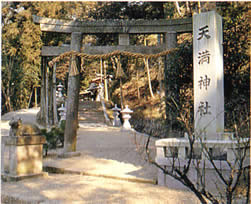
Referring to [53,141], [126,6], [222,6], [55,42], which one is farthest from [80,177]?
[55,42]

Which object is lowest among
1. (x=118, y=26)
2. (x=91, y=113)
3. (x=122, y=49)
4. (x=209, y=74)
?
(x=91, y=113)

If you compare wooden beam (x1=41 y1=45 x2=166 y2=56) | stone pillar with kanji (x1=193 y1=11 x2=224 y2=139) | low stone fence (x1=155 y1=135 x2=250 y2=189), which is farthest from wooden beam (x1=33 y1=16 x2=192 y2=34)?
low stone fence (x1=155 y1=135 x2=250 y2=189)

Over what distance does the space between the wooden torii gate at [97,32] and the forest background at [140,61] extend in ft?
2.01

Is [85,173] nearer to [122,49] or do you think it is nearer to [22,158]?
[22,158]

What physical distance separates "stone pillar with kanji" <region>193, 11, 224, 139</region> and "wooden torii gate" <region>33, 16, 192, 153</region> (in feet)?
6.03

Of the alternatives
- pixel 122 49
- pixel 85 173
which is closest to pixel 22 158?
pixel 85 173

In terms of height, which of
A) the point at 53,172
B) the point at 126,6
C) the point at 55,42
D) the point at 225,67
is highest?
the point at 126,6

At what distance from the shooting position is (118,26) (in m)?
7.84

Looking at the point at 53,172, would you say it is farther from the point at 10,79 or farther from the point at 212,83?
the point at 10,79

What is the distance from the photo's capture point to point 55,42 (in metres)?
18.0

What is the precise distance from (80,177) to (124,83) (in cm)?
1833

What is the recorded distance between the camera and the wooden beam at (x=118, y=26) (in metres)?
7.71

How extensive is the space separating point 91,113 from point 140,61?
19.5 ft

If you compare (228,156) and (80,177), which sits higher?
(228,156)
